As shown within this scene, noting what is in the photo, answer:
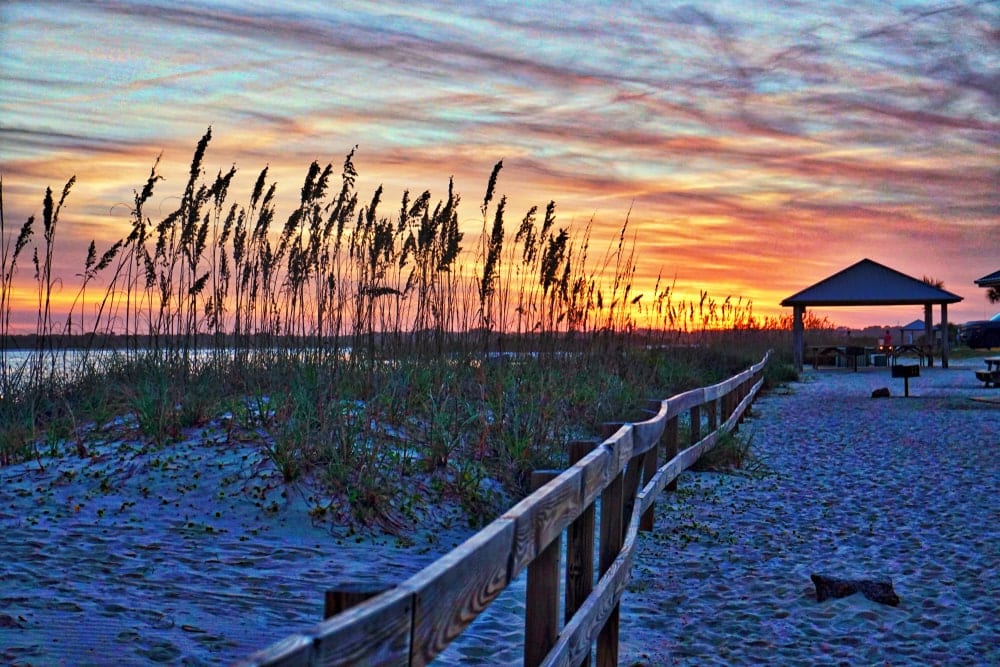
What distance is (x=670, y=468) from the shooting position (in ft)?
23.3

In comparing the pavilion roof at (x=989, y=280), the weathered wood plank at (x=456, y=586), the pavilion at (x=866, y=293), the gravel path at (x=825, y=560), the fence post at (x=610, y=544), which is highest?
the pavilion at (x=866, y=293)

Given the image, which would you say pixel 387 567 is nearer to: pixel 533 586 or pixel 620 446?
pixel 620 446

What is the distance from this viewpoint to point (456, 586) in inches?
74.3

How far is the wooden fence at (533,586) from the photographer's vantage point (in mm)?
1452

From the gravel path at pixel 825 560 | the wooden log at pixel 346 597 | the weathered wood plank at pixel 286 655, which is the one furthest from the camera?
the gravel path at pixel 825 560

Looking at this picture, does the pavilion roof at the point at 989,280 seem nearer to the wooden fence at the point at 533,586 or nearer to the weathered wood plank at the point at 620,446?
the wooden fence at the point at 533,586

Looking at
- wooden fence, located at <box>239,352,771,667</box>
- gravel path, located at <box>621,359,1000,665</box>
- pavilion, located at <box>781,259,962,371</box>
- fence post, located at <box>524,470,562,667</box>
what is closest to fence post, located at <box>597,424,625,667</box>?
wooden fence, located at <box>239,352,771,667</box>

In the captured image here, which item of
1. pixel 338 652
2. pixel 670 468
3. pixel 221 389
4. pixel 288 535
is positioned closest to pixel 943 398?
pixel 670 468

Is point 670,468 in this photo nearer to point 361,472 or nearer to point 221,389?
point 361,472

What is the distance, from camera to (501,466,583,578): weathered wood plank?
7.88 ft

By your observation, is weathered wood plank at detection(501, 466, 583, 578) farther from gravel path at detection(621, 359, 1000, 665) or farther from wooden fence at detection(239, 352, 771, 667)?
gravel path at detection(621, 359, 1000, 665)

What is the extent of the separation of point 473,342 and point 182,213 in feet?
10.0

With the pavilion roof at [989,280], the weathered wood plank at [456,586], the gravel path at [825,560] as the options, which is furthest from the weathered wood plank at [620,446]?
the pavilion roof at [989,280]

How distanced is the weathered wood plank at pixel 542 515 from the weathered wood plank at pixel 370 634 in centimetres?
75
